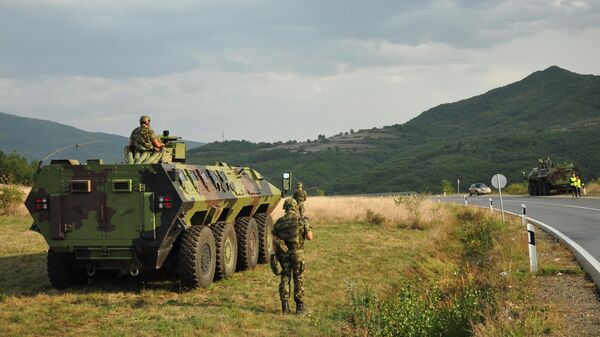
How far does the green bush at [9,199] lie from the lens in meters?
Result: 24.4

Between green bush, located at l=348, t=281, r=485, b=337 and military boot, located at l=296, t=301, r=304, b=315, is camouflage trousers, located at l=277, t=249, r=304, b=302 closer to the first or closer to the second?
military boot, located at l=296, t=301, r=304, b=315

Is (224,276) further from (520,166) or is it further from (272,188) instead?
(520,166)

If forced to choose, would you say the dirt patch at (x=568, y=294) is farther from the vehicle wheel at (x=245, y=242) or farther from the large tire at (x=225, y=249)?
the vehicle wheel at (x=245, y=242)

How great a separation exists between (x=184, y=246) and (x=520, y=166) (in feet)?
305

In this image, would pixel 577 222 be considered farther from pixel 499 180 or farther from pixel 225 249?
pixel 225 249

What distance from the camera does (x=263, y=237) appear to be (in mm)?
14391

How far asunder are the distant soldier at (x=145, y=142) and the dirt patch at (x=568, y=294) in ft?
22.8

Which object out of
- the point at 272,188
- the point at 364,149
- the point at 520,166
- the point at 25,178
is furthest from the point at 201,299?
the point at 364,149

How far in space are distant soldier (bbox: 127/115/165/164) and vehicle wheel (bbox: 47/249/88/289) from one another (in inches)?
83.0

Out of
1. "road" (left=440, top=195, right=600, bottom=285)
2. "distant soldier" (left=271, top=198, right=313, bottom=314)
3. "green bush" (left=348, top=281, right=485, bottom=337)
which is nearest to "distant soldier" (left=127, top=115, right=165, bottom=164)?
"distant soldier" (left=271, top=198, right=313, bottom=314)

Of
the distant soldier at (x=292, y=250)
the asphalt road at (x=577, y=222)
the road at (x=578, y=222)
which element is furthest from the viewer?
the asphalt road at (x=577, y=222)

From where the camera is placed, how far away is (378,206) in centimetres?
2636

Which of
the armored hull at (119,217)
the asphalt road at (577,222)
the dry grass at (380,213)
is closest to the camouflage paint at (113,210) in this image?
the armored hull at (119,217)

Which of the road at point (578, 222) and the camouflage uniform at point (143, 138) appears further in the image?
the road at point (578, 222)
